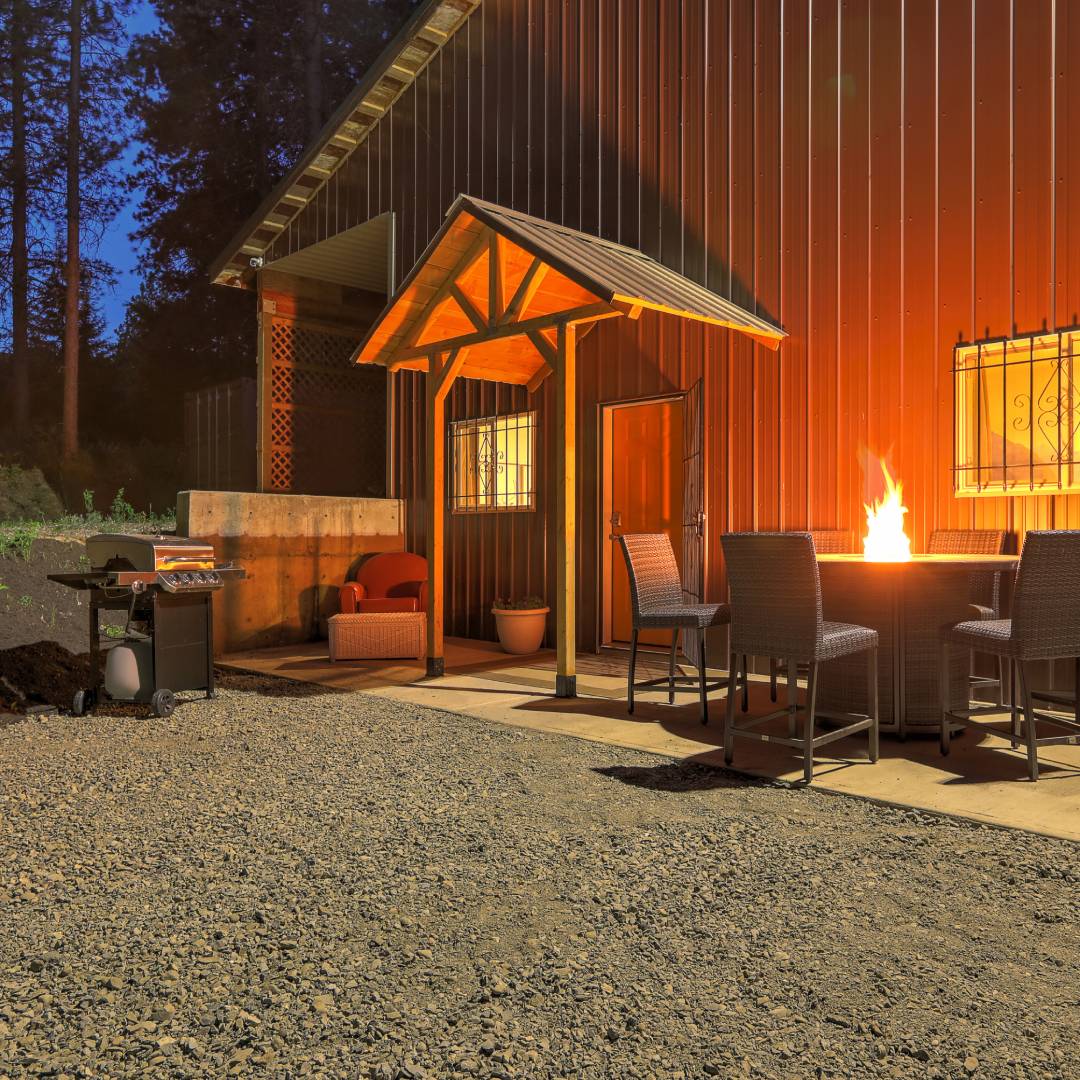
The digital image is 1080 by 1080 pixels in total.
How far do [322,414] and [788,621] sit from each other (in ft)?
23.8

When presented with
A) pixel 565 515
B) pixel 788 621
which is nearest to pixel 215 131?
pixel 565 515

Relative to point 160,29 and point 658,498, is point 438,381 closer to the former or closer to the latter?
point 658,498

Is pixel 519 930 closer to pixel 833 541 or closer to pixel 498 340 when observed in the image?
pixel 833 541

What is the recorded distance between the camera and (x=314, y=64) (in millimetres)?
16641

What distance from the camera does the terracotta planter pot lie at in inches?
299

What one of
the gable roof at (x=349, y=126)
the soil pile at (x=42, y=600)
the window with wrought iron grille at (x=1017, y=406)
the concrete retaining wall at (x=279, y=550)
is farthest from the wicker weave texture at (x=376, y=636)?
the gable roof at (x=349, y=126)

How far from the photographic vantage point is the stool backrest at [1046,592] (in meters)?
3.63

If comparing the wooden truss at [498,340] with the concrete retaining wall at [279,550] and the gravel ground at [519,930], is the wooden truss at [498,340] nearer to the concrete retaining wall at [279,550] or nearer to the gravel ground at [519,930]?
the gravel ground at [519,930]

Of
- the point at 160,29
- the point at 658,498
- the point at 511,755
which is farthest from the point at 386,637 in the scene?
the point at 160,29

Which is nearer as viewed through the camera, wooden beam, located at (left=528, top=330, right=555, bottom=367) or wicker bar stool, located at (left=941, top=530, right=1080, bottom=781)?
wicker bar stool, located at (left=941, top=530, right=1080, bottom=781)

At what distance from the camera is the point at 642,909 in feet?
7.99

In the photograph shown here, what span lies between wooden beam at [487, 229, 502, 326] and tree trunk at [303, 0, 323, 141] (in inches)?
487

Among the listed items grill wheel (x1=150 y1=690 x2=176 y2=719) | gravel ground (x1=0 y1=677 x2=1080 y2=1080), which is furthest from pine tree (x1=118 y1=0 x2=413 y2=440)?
gravel ground (x1=0 y1=677 x2=1080 y2=1080)

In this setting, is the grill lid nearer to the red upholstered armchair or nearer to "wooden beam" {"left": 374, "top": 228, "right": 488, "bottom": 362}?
"wooden beam" {"left": 374, "top": 228, "right": 488, "bottom": 362}
